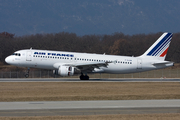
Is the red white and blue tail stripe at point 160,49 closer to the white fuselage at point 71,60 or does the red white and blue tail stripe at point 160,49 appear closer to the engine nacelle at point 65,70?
the white fuselage at point 71,60

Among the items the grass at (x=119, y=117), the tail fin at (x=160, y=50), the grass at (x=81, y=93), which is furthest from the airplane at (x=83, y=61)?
the grass at (x=119, y=117)

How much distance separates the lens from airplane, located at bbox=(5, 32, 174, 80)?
45.5m

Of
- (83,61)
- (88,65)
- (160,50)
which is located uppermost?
(160,50)

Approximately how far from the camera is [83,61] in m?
46.9

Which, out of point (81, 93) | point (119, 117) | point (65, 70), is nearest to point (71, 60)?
point (65, 70)

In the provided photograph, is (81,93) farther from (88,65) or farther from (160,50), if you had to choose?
(160,50)

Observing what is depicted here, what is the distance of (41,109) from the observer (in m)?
18.5

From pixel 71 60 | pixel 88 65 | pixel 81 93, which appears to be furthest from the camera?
pixel 71 60

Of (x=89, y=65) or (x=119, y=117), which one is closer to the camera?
(x=119, y=117)

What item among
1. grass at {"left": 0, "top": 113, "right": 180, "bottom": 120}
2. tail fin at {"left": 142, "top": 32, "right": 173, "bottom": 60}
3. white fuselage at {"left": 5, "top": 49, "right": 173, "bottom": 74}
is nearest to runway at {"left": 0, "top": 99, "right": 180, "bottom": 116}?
grass at {"left": 0, "top": 113, "right": 180, "bottom": 120}

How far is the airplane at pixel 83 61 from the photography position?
149ft

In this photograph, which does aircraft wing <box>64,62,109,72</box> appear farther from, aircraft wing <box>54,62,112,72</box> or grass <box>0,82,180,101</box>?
grass <box>0,82,180,101</box>

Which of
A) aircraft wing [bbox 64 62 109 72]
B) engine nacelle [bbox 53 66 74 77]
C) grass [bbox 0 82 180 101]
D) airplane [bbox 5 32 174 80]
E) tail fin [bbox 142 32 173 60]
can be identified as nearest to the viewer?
grass [bbox 0 82 180 101]

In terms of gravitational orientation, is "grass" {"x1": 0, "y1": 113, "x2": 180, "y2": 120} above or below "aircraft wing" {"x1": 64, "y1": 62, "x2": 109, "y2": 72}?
below
